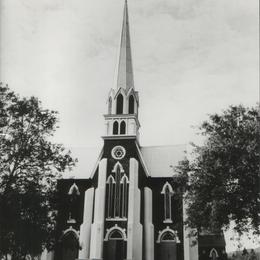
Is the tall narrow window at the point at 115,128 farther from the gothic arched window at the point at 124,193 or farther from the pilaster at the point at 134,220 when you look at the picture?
the gothic arched window at the point at 124,193

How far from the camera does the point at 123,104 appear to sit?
155ft

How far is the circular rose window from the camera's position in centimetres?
4465

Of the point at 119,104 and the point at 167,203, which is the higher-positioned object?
the point at 119,104

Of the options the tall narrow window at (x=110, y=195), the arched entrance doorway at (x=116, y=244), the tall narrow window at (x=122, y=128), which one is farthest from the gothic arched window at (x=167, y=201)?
the tall narrow window at (x=122, y=128)

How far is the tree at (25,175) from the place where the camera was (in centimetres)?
2398

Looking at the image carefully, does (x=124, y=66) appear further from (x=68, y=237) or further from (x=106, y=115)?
(x=68, y=237)

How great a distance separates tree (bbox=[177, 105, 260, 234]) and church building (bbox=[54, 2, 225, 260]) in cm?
1140

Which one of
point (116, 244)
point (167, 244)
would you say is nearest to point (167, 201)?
point (167, 244)

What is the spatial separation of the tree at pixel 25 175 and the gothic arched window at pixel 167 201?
64.7ft

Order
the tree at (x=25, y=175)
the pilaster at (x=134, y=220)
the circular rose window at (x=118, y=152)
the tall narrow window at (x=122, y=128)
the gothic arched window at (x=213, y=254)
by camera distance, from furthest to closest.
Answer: the gothic arched window at (x=213, y=254) < the tall narrow window at (x=122, y=128) < the circular rose window at (x=118, y=152) < the pilaster at (x=134, y=220) < the tree at (x=25, y=175)

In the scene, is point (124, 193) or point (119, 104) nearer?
point (124, 193)

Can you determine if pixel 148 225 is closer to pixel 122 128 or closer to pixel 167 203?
pixel 167 203

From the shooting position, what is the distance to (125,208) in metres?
42.3

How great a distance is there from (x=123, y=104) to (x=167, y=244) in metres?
17.0
